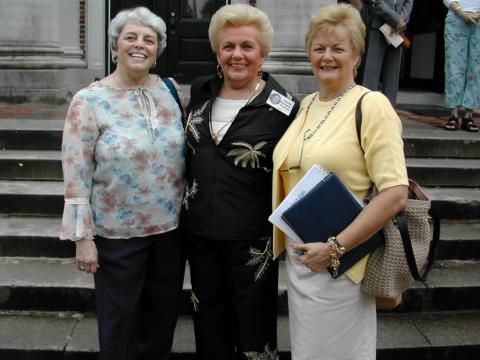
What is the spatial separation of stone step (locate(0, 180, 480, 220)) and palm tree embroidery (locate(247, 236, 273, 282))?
2.21 metres

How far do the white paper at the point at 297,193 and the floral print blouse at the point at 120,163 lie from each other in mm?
584

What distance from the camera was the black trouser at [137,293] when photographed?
8.36 feet

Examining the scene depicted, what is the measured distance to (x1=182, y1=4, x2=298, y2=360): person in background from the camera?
2.45m

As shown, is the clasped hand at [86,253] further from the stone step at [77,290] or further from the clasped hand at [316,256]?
the stone step at [77,290]

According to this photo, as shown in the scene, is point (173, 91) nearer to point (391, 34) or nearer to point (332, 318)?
point (332, 318)

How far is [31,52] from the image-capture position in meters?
7.07

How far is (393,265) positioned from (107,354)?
1.39 meters

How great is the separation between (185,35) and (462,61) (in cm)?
403

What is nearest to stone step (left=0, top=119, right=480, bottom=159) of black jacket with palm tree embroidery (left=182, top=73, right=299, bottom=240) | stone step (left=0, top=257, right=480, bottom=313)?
stone step (left=0, top=257, right=480, bottom=313)

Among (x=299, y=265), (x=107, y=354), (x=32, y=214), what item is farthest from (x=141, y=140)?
(x=32, y=214)

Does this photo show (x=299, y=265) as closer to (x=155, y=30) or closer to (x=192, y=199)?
(x=192, y=199)

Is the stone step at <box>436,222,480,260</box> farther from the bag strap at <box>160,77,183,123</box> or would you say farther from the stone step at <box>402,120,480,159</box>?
the bag strap at <box>160,77,183,123</box>

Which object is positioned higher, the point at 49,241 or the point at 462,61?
the point at 462,61

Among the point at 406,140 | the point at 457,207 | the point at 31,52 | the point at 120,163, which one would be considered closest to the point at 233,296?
the point at 120,163
